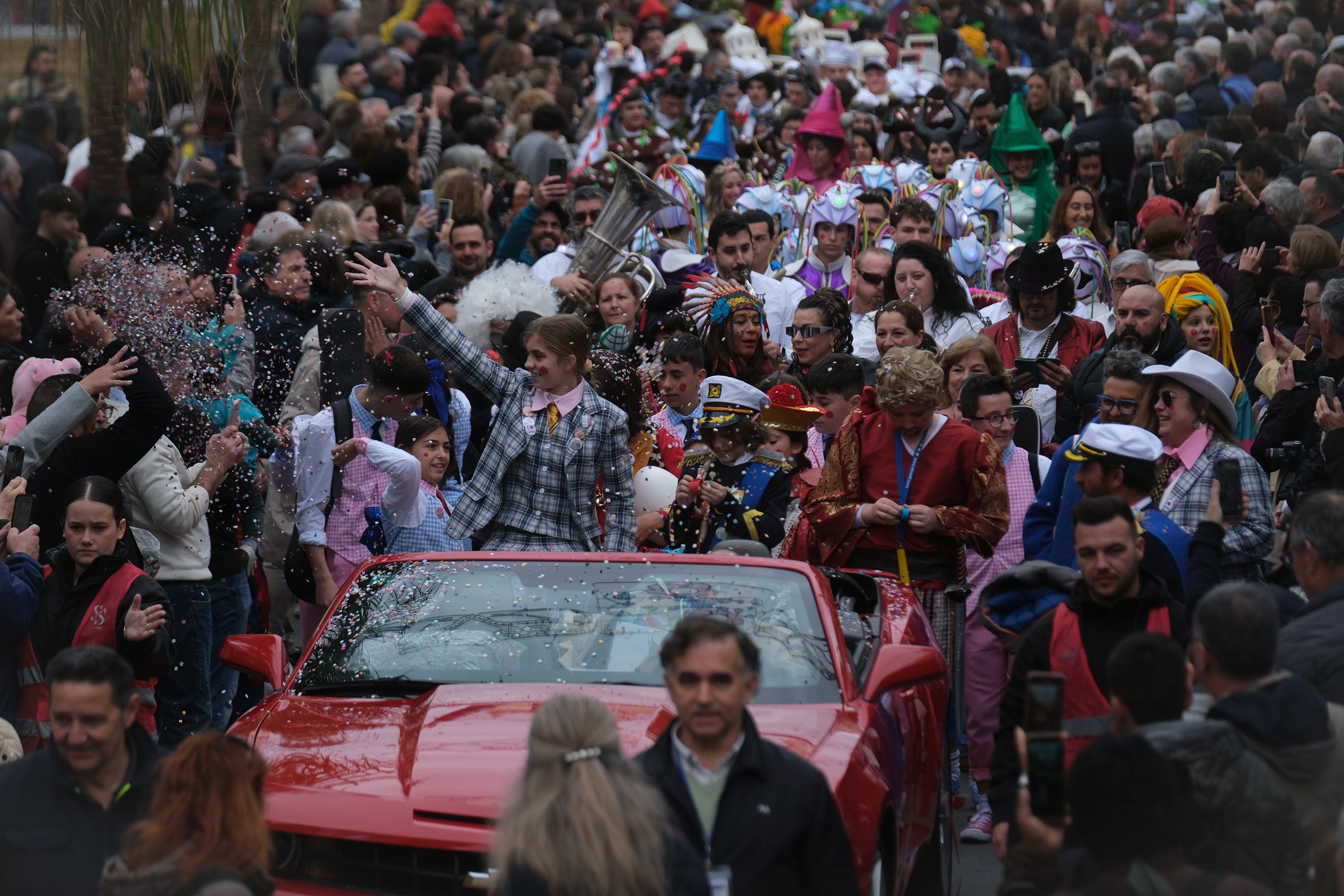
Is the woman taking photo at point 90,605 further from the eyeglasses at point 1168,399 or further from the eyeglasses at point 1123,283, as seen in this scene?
the eyeglasses at point 1123,283

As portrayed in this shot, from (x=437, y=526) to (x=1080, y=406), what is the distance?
11.4 feet

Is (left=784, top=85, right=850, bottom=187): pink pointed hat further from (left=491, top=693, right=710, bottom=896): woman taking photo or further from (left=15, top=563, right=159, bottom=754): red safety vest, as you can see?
(left=491, top=693, right=710, bottom=896): woman taking photo

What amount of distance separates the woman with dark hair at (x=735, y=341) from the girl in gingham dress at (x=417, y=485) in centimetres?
172

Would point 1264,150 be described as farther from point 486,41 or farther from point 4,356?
point 486,41

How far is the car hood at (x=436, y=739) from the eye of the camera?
4.67 meters

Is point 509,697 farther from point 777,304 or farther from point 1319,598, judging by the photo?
point 777,304

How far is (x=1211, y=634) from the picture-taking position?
14.1 ft

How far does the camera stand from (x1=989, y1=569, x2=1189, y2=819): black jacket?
192 inches

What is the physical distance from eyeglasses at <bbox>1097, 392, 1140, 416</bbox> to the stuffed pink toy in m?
4.48

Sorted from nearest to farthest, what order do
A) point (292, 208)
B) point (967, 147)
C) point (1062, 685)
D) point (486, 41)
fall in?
point (1062, 685)
point (292, 208)
point (967, 147)
point (486, 41)

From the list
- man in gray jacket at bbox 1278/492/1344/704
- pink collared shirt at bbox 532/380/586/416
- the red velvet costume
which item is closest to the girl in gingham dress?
pink collared shirt at bbox 532/380/586/416

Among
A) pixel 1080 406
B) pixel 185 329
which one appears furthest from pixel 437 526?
pixel 1080 406

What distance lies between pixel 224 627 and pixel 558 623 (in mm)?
2789

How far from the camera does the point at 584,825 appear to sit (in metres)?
3.57
